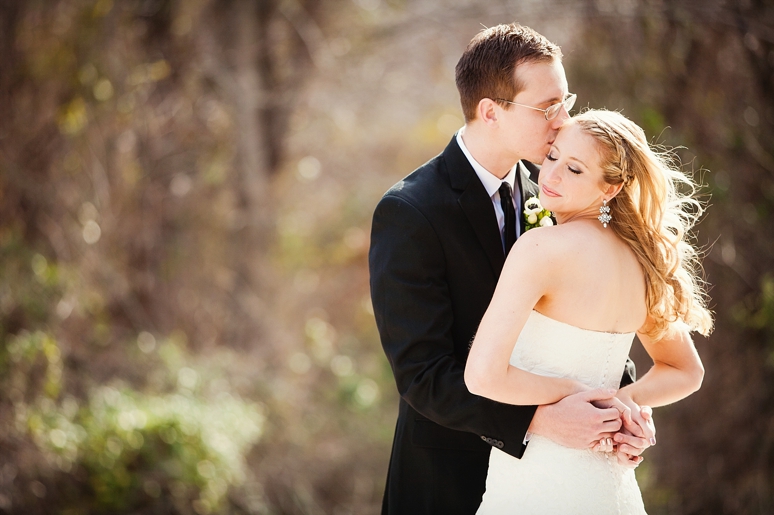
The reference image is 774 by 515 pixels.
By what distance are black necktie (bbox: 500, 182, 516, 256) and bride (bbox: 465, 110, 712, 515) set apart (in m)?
0.31

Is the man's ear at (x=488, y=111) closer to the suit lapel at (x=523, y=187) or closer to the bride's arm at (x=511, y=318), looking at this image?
the suit lapel at (x=523, y=187)

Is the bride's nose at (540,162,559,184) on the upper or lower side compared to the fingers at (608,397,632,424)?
upper

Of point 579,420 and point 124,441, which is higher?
point 579,420

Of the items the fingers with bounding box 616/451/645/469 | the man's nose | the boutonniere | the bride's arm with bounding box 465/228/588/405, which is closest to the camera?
the bride's arm with bounding box 465/228/588/405

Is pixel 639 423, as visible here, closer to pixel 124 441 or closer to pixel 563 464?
pixel 563 464

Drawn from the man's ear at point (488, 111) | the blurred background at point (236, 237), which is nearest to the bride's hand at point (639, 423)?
the man's ear at point (488, 111)

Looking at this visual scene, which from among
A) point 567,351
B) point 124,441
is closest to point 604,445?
point 567,351

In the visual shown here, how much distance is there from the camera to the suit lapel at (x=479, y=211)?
7.73 ft

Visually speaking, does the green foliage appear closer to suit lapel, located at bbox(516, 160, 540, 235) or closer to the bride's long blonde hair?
suit lapel, located at bbox(516, 160, 540, 235)

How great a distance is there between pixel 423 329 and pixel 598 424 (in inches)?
23.2

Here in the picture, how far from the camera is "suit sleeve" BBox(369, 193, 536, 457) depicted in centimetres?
211

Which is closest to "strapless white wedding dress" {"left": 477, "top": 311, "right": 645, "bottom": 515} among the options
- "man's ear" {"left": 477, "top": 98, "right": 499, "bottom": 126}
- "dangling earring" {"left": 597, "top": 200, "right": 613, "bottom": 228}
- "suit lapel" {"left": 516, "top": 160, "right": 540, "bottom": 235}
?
"dangling earring" {"left": 597, "top": 200, "right": 613, "bottom": 228}

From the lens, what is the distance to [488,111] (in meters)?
2.37

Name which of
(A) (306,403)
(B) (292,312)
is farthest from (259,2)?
(A) (306,403)
